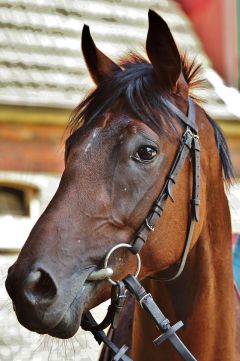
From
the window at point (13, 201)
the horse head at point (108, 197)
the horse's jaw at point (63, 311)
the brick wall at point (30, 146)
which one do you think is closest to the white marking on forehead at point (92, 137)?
the horse head at point (108, 197)

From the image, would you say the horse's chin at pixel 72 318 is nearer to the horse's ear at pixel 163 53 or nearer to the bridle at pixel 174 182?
the bridle at pixel 174 182

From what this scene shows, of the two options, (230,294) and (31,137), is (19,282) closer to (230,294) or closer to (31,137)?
(230,294)

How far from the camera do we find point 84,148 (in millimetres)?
1781

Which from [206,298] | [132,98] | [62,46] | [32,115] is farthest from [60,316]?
[62,46]

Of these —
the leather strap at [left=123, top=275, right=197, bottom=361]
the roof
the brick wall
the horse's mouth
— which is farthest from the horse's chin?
the roof

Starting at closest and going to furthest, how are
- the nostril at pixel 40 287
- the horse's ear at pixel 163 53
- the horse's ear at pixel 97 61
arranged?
the nostril at pixel 40 287 → the horse's ear at pixel 163 53 → the horse's ear at pixel 97 61

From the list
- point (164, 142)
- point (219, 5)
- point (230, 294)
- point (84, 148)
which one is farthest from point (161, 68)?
point (219, 5)

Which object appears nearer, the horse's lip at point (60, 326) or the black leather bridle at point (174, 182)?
the horse's lip at point (60, 326)

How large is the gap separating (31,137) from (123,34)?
142cm

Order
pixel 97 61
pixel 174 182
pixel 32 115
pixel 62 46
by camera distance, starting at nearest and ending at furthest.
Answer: pixel 174 182 → pixel 97 61 → pixel 32 115 → pixel 62 46

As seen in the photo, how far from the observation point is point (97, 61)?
82.5 inches

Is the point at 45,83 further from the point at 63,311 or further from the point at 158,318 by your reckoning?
the point at 63,311

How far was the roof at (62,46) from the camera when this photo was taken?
4875mm

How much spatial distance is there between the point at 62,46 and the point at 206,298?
3.65 meters
